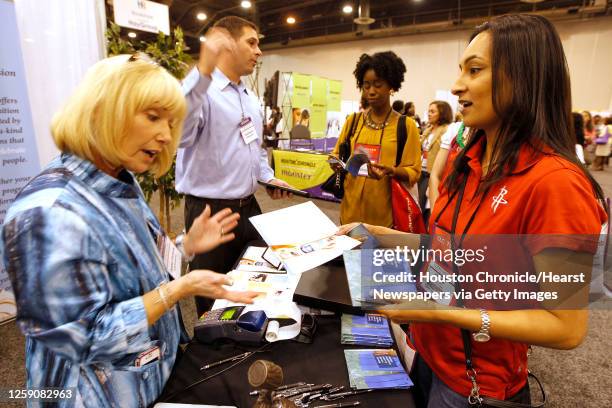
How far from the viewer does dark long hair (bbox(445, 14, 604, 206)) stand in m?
0.80

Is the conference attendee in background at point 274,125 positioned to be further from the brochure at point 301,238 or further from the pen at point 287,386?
the pen at point 287,386

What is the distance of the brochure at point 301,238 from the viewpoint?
1.09m

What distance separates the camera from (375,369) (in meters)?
1.05

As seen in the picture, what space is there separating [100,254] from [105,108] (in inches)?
13.7

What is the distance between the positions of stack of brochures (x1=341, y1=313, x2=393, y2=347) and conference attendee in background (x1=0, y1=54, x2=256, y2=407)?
474 mm

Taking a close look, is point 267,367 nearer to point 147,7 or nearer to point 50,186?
point 50,186

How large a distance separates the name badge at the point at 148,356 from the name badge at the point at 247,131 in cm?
133

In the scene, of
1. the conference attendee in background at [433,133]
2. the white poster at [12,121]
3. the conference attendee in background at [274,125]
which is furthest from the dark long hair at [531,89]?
the conference attendee in background at [274,125]

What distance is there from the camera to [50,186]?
0.77 metres

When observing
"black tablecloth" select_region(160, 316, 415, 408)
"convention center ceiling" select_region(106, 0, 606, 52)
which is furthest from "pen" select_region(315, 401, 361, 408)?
"convention center ceiling" select_region(106, 0, 606, 52)

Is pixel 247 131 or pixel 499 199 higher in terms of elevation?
pixel 247 131

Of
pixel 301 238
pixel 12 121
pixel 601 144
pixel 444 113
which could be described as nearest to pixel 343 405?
pixel 301 238

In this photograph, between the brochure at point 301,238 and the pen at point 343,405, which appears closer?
the pen at point 343,405

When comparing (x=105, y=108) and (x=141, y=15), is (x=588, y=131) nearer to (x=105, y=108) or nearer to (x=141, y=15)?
(x=141, y=15)
